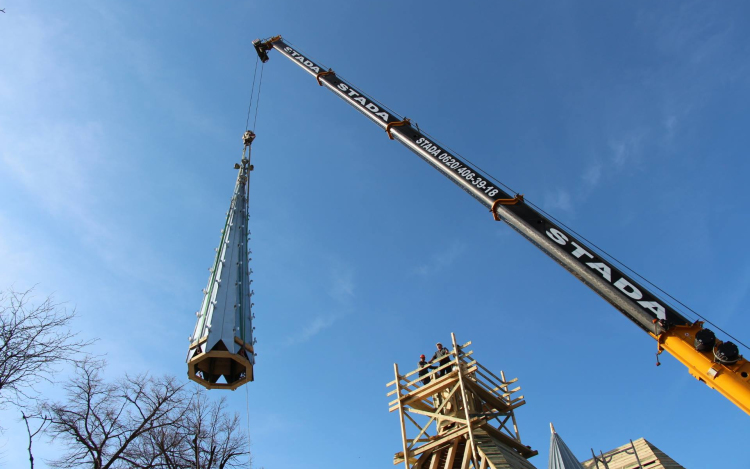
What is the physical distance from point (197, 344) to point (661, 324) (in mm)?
12515

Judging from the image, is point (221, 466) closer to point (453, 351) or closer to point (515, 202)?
point (453, 351)

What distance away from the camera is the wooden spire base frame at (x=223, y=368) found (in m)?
14.8

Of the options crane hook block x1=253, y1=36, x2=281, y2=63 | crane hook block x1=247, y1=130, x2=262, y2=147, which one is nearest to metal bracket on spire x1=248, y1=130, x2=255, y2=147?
crane hook block x1=247, y1=130, x2=262, y2=147

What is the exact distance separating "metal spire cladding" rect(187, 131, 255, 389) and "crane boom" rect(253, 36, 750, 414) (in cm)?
790

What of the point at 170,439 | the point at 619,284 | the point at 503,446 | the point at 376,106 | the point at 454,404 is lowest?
the point at 619,284

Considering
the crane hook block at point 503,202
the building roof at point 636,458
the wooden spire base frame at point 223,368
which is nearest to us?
the crane hook block at point 503,202

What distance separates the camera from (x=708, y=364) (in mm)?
7895

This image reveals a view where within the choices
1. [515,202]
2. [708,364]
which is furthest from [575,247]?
[708,364]

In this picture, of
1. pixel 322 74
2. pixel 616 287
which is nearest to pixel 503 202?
pixel 616 287

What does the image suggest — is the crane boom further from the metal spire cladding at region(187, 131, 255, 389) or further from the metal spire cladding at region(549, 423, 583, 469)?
the metal spire cladding at region(549, 423, 583, 469)

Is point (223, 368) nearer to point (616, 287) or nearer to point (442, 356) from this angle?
point (442, 356)

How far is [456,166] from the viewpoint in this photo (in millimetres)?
13836

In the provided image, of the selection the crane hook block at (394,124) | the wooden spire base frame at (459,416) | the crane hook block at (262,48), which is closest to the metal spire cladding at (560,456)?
the wooden spire base frame at (459,416)

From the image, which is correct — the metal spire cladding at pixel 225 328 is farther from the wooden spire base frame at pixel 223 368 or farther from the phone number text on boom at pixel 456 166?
the phone number text on boom at pixel 456 166
